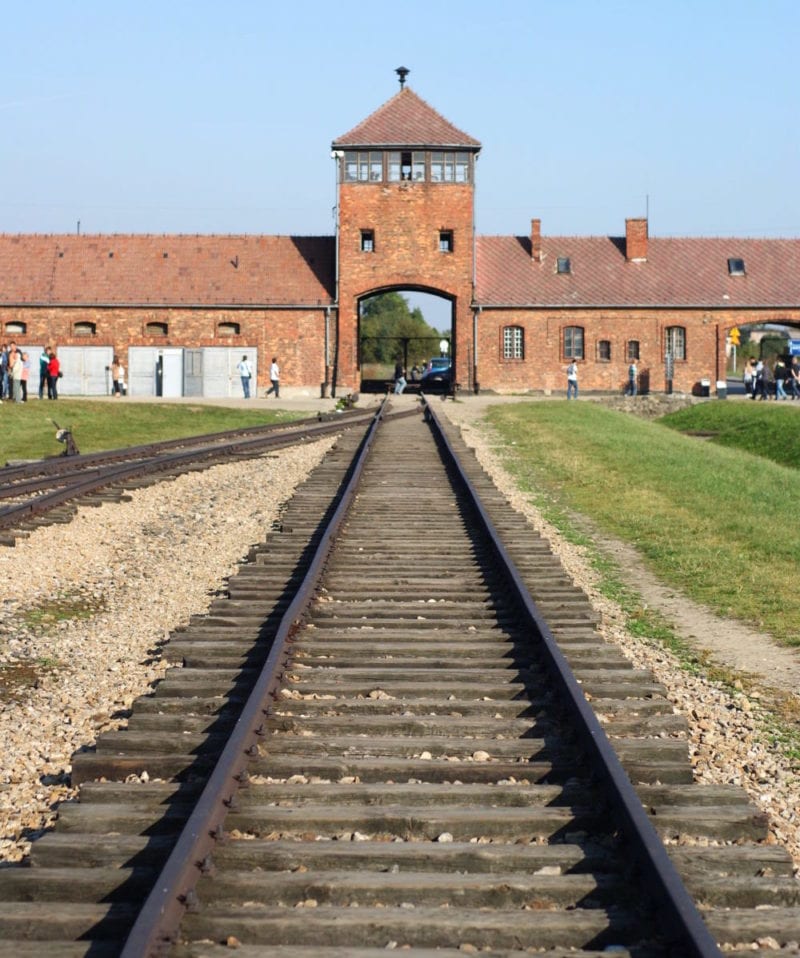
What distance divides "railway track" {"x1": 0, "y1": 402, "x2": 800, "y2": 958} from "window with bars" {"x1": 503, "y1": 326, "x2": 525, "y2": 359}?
142 feet

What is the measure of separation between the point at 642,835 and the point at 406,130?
47862mm

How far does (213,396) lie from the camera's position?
162 feet

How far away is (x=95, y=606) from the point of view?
387 inches

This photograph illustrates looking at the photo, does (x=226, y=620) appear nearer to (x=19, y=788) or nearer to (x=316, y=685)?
(x=316, y=685)

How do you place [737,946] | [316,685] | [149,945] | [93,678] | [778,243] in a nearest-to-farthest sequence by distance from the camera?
[149,945], [737,946], [316,685], [93,678], [778,243]

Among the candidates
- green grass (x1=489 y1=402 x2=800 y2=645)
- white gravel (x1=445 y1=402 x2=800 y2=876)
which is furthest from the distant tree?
white gravel (x1=445 y1=402 x2=800 y2=876)

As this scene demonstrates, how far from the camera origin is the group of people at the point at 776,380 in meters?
45.6

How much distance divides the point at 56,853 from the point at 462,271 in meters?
46.9

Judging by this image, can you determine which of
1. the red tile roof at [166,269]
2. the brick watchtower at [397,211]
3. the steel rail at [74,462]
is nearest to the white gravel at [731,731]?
the steel rail at [74,462]

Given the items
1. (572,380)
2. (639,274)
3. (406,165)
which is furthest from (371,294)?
(639,274)

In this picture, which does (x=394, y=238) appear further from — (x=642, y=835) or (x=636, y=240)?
(x=642, y=835)

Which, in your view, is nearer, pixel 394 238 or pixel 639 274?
pixel 394 238

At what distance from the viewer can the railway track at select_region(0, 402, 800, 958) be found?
4.03m

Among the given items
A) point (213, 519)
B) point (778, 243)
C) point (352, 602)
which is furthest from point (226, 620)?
point (778, 243)
